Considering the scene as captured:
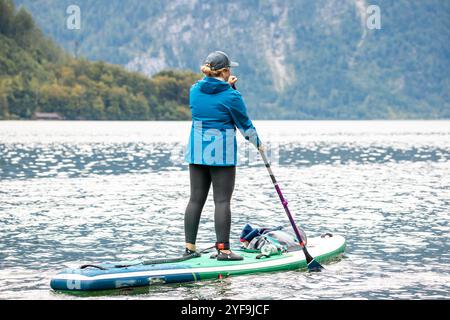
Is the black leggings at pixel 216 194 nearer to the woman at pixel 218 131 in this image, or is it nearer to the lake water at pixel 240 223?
the woman at pixel 218 131

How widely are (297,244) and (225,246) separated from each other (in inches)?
76.8

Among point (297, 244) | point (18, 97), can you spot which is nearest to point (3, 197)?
point (297, 244)

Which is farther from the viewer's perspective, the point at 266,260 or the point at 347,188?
the point at 347,188

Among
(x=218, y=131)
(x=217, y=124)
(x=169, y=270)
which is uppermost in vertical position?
(x=217, y=124)

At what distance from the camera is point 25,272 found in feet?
53.5

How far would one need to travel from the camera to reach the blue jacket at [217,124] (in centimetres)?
1536

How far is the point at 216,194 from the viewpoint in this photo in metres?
15.6

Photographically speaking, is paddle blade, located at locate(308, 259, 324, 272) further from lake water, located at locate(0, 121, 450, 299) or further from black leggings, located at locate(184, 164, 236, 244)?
black leggings, located at locate(184, 164, 236, 244)

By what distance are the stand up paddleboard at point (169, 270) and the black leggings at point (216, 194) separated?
49cm

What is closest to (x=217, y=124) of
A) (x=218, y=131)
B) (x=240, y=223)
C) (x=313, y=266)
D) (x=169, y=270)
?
(x=218, y=131)

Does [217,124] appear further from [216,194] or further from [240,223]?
[240,223]

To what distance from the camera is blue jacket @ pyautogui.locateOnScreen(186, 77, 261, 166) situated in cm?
1536

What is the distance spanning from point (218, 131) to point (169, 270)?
7.54 ft
